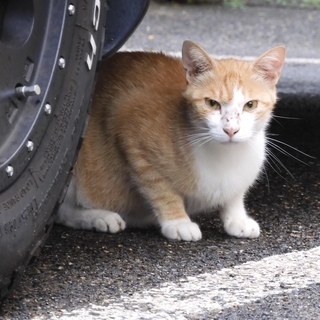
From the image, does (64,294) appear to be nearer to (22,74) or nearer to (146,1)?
(22,74)

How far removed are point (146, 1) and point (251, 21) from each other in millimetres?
6166

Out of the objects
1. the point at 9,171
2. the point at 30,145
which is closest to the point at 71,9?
the point at 30,145

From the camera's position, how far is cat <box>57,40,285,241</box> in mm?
3576

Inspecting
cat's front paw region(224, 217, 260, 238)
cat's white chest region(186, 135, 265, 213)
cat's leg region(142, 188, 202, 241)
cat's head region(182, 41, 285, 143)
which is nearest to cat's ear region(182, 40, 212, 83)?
cat's head region(182, 41, 285, 143)

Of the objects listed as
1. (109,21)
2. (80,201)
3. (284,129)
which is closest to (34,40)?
(109,21)

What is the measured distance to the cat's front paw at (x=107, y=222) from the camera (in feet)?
12.1

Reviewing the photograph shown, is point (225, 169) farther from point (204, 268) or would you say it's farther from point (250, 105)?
point (204, 268)

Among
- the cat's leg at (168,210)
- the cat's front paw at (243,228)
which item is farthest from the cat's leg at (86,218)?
the cat's front paw at (243,228)

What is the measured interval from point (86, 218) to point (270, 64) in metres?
0.95

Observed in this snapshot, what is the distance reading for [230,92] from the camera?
355cm

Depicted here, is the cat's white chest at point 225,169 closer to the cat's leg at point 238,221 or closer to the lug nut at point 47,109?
the cat's leg at point 238,221

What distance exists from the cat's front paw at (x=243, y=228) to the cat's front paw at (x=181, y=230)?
0.14 m

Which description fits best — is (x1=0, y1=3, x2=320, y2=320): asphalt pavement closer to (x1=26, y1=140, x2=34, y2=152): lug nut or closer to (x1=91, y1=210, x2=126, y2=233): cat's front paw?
(x1=91, y1=210, x2=126, y2=233): cat's front paw

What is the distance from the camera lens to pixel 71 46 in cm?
295
